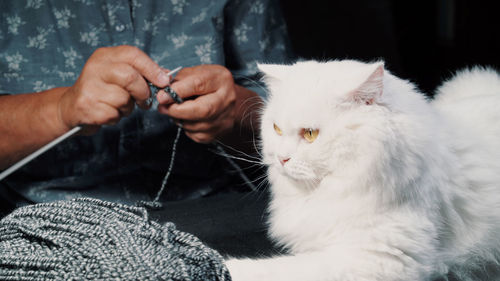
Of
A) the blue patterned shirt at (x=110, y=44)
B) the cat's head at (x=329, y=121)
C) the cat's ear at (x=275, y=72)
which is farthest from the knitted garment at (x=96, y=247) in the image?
the blue patterned shirt at (x=110, y=44)

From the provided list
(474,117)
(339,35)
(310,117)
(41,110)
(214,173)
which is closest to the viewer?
(310,117)

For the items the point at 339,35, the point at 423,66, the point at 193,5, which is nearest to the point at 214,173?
the point at 193,5

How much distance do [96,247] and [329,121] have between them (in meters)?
0.32

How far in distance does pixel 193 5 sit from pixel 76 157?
472mm

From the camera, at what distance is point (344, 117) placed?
22.5 inches

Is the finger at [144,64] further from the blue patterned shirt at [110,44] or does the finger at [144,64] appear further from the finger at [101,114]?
the blue patterned shirt at [110,44]

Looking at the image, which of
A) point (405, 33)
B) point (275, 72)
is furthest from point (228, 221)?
point (405, 33)

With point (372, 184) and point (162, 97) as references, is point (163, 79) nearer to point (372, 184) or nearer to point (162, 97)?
point (162, 97)

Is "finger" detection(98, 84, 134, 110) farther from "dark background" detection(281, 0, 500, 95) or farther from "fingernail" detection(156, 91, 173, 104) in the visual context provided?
"dark background" detection(281, 0, 500, 95)

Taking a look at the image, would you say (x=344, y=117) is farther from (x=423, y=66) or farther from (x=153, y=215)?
(x=423, y=66)

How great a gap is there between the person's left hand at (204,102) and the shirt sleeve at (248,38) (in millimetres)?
238

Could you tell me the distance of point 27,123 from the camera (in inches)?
33.4

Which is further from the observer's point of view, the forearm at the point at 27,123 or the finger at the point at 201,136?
the finger at the point at 201,136

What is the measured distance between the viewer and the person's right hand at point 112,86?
0.76 metres
